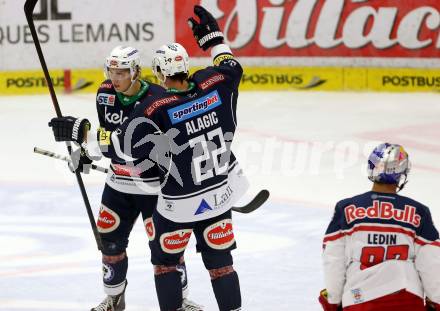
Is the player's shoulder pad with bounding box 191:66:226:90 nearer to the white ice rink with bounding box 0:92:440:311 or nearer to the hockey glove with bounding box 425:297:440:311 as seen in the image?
the white ice rink with bounding box 0:92:440:311

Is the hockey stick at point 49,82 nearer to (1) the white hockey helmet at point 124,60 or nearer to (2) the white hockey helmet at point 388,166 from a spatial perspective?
(1) the white hockey helmet at point 124,60

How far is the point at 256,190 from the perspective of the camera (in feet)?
31.7

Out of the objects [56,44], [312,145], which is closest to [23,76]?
[56,44]

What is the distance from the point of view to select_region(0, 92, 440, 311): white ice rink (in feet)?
22.6

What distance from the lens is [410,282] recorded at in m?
4.25

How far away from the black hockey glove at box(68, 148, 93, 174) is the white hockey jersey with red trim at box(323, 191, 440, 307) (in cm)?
214

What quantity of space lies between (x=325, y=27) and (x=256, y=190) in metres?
5.25

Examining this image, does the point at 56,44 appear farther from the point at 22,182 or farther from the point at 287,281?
the point at 287,281

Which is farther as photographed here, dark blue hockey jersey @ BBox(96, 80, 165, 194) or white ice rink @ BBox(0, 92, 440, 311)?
white ice rink @ BBox(0, 92, 440, 311)

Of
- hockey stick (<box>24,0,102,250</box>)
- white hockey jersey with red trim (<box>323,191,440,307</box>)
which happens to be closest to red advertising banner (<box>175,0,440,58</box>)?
hockey stick (<box>24,0,102,250</box>)

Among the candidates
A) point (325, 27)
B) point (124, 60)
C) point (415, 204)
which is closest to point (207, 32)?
point (124, 60)

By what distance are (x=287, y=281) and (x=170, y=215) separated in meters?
1.59

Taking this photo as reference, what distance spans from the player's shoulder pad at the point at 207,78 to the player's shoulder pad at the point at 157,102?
0.60 ft

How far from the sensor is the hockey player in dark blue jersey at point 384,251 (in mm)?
4242
